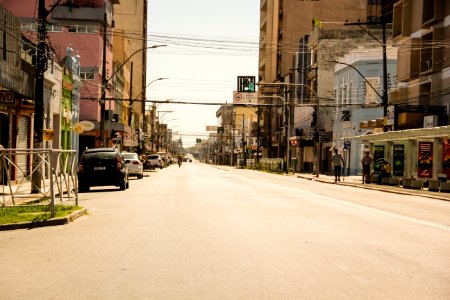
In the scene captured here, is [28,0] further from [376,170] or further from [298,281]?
[298,281]

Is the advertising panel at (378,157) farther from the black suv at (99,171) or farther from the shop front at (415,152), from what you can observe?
the black suv at (99,171)

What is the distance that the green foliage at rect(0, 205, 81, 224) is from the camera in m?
14.2

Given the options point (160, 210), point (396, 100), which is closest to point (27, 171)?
point (160, 210)

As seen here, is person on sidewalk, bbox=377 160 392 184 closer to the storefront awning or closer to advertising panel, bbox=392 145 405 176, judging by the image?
advertising panel, bbox=392 145 405 176

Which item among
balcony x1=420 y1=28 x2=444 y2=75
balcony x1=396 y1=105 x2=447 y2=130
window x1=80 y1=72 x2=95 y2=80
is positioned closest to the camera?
balcony x1=420 y1=28 x2=444 y2=75

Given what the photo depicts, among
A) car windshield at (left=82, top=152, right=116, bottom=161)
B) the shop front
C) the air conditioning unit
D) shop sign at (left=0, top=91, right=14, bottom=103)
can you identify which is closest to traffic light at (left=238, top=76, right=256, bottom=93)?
the air conditioning unit

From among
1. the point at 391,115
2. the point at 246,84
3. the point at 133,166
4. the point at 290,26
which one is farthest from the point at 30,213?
the point at 290,26

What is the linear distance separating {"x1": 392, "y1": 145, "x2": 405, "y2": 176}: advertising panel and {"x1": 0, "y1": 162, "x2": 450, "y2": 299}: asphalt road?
19272mm

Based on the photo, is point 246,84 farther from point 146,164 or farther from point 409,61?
point 146,164

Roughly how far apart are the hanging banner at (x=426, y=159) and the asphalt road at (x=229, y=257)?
622 inches

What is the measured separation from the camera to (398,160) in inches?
1422

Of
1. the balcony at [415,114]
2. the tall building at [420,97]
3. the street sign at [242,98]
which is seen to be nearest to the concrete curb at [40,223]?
the tall building at [420,97]

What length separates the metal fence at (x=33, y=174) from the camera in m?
15.7

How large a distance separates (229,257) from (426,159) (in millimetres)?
24573
